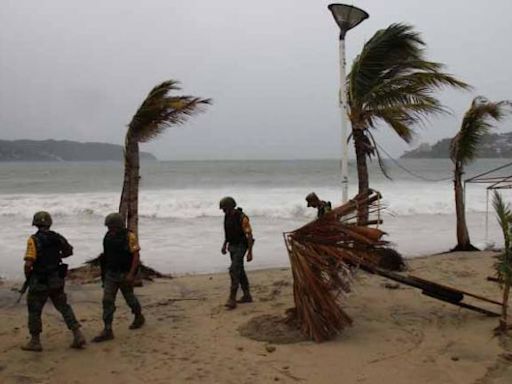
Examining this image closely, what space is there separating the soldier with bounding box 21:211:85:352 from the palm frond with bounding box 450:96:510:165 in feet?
33.5

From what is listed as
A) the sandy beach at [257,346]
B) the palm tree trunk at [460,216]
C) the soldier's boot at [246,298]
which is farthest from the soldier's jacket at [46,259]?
the palm tree trunk at [460,216]

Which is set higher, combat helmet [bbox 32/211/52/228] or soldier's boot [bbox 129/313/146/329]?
combat helmet [bbox 32/211/52/228]

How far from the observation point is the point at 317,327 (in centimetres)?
632

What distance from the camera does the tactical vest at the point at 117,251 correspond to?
6.43m

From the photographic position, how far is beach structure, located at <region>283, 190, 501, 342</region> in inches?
251

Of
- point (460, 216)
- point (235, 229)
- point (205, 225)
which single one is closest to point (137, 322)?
point (235, 229)

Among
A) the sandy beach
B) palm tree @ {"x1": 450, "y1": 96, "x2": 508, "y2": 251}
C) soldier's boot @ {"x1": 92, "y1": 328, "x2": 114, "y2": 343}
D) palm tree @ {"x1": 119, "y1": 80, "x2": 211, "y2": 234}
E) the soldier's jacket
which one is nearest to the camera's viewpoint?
the sandy beach

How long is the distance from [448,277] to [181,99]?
5.75 m

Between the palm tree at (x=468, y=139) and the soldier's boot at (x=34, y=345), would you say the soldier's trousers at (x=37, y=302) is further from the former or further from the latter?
the palm tree at (x=468, y=139)

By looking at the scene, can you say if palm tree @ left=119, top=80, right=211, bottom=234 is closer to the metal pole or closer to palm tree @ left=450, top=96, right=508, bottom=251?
the metal pole

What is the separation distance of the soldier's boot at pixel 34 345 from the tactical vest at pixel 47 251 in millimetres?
761

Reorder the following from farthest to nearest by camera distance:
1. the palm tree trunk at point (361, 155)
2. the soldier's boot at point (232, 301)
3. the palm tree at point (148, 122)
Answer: the palm tree trunk at point (361, 155)
the palm tree at point (148, 122)
the soldier's boot at point (232, 301)

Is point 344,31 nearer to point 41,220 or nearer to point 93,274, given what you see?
point 41,220

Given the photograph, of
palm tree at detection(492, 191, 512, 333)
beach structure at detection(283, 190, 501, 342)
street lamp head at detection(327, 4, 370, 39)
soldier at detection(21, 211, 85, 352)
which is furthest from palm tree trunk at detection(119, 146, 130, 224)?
palm tree at detection(492, 191, 512, 333)
